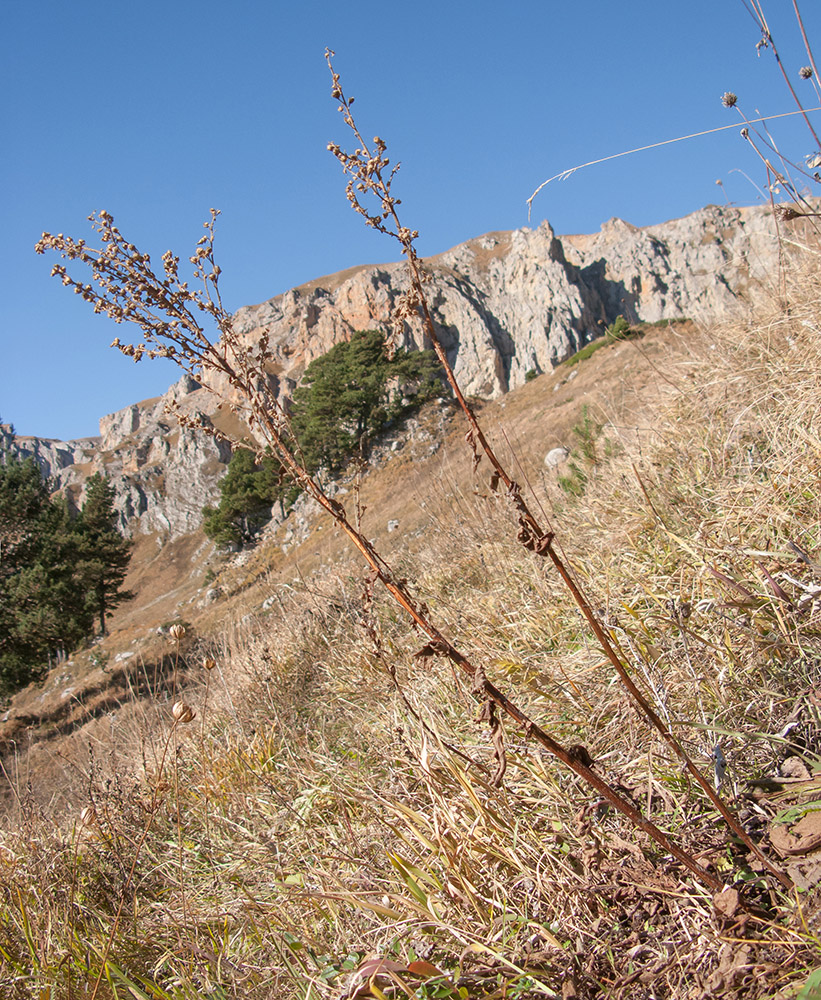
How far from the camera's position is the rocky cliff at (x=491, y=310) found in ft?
236

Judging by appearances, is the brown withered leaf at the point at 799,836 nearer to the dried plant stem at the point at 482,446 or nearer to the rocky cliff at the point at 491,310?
the dried plant stem at the point at 482,446

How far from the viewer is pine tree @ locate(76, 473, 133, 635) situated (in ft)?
95.3

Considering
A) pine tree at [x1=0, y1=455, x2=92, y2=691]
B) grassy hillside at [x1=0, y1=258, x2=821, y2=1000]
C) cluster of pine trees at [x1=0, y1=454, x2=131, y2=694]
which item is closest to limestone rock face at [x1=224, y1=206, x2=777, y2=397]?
cluster of pine trees at [x1=0, y1=454, x2=131, y2=694]

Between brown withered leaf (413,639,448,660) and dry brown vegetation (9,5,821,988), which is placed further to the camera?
→ dry brown vegetation (9,5,821,988)

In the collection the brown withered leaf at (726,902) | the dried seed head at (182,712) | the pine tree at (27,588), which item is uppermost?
the pine tree at (27,588)

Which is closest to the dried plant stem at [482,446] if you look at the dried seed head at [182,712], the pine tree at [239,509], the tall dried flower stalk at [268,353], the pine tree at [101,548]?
the tall dried flower stalk at [268,353]

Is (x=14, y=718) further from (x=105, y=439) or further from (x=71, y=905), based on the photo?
(x=105, y=439)

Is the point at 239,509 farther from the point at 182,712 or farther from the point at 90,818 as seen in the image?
the point at 182,712

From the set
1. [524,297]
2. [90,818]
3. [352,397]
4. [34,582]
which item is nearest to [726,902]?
[90,818]

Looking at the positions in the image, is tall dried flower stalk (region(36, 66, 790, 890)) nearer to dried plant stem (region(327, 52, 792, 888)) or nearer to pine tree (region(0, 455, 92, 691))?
dried plant stem (region(327, 52, 792, 888))

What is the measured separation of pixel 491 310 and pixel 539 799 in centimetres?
8171

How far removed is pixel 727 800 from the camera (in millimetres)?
1329

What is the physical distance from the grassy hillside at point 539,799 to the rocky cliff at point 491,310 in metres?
61.3

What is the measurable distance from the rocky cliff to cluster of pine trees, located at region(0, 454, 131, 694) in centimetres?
4156
